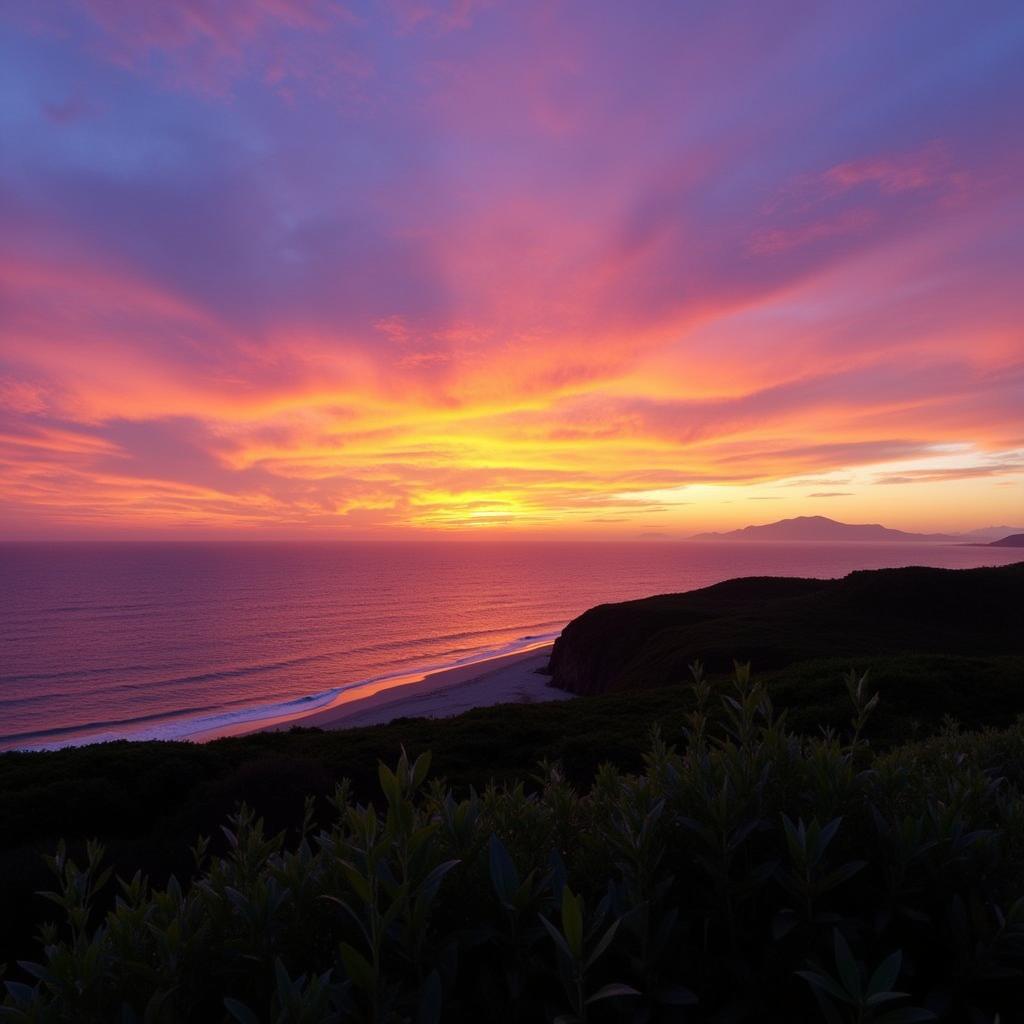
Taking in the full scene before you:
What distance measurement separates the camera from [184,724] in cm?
4291

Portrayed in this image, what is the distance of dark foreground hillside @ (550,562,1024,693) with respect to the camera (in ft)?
105

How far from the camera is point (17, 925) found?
7762 millimetres

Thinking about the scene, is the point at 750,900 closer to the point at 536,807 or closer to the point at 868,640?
the point at 536,807

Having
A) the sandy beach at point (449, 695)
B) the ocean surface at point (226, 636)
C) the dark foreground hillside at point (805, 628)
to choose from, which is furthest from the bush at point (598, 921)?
the ocean surface at point (226, 636)

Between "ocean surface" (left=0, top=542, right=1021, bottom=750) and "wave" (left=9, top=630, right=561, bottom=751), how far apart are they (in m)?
0.16

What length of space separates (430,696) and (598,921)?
46.3 metres

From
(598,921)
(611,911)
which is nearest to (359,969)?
(598,921)

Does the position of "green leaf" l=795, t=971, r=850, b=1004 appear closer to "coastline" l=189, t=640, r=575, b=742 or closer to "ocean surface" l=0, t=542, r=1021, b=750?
"coastline" l=189, t=640, r=575, b=742

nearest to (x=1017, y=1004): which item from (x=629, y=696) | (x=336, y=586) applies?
(x=629, y=696)

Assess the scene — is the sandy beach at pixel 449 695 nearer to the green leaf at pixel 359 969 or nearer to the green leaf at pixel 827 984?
the green leaf at pixel 359 969

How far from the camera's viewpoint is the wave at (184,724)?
3903 centimetres

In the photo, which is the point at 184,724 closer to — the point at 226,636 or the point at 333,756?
the point at 333,756

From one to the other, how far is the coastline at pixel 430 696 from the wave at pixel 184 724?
47 cm

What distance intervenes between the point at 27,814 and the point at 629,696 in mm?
17220
